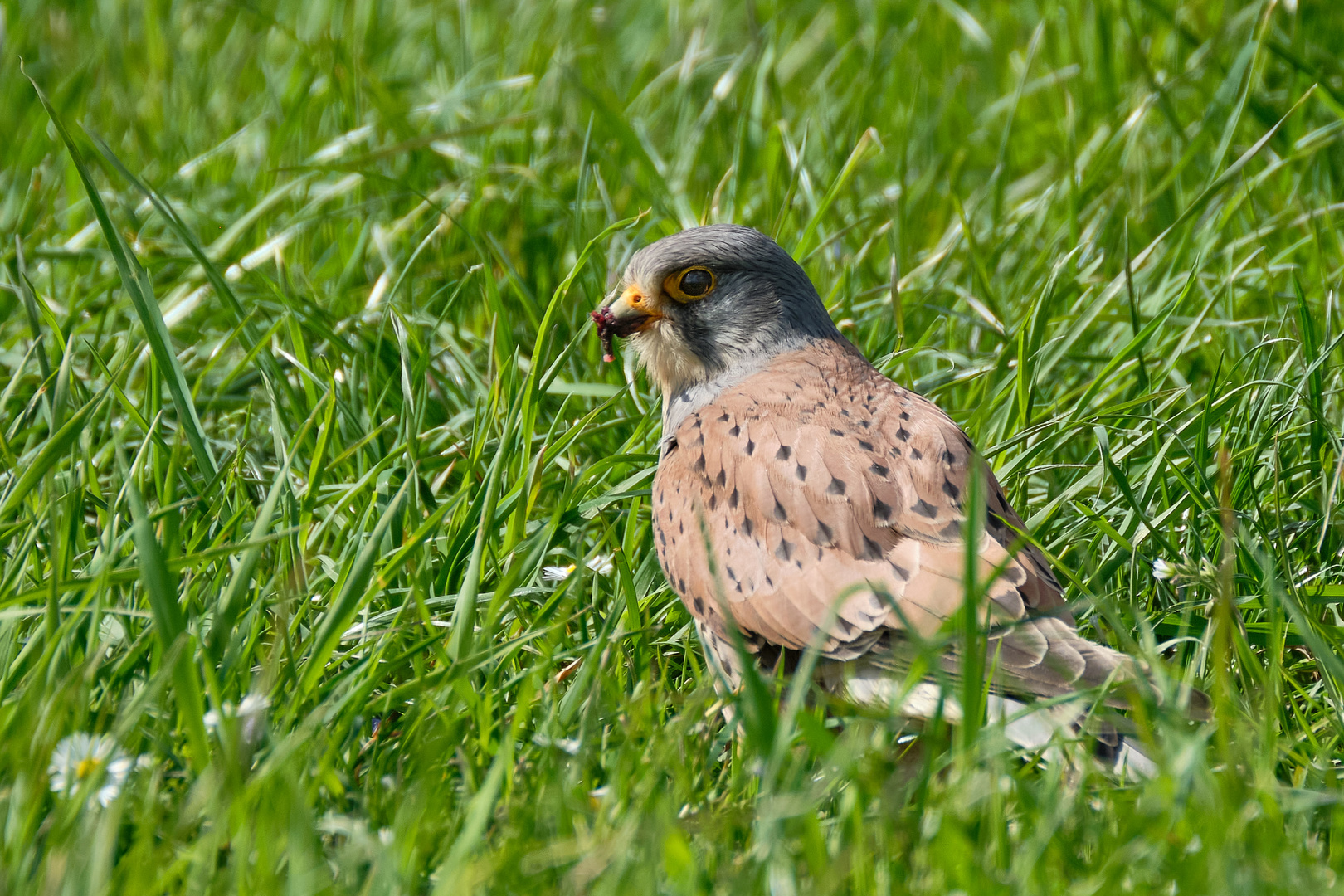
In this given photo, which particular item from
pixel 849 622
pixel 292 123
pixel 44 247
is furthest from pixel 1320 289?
pixel 44 247

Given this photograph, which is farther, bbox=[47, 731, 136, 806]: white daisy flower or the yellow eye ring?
the yellow eye ring

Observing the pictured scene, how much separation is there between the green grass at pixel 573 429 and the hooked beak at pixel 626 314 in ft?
0.86

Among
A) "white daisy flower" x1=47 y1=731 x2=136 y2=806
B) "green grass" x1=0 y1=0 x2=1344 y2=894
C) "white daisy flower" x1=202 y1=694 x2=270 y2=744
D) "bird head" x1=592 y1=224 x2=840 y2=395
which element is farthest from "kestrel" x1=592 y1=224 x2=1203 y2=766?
"white daisy flower" x1=47 y1=731 x2=136 y2=806

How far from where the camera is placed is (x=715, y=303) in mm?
4453

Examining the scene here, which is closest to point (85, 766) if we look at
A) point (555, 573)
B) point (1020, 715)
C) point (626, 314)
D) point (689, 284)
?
point (555, 573)

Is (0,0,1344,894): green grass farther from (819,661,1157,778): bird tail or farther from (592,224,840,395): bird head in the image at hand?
(592,224,840,395): bird head

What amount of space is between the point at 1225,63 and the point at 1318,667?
4.37m

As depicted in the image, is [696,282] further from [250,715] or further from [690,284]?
[250,715]

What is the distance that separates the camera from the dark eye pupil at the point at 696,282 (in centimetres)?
442

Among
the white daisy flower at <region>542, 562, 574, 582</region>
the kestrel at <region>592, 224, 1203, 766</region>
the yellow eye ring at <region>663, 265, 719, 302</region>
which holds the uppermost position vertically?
the yellow eye ring at <region>663, 265, 719, 302</region>

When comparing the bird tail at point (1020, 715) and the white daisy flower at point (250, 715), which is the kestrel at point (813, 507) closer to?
the bird tail at point (1020, 715)

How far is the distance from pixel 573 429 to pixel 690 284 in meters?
0.68

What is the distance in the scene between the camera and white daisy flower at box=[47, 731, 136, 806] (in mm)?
2725

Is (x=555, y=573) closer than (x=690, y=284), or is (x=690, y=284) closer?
(x=555, y=573)
